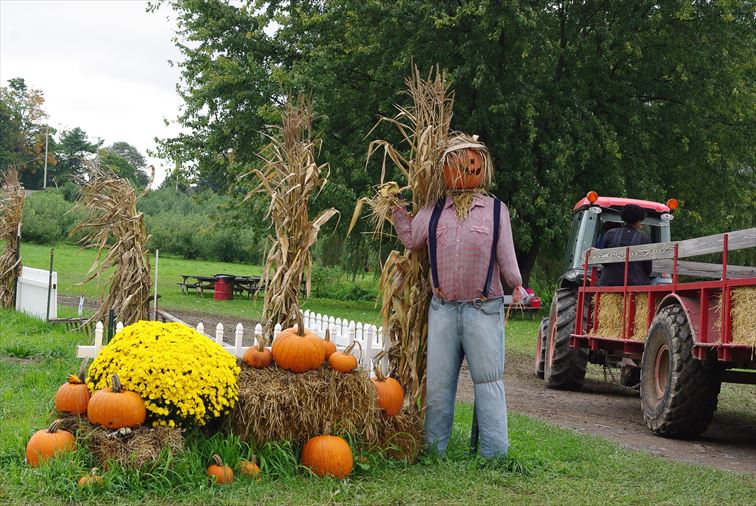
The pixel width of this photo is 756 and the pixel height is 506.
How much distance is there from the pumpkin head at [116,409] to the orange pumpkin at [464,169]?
246 cm

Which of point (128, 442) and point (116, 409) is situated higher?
point (116, 409)

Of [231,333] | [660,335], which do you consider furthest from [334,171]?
[660,335]

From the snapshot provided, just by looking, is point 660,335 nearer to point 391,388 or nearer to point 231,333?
point 391,388

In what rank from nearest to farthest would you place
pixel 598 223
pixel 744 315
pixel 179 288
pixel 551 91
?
pixel 744 315
pixel 598 223
pixel 551 91
pixel 179 288

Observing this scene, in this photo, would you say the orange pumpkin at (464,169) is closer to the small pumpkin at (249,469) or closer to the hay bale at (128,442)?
the small pumpkin at (249,469)

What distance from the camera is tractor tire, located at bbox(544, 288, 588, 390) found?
11039mm

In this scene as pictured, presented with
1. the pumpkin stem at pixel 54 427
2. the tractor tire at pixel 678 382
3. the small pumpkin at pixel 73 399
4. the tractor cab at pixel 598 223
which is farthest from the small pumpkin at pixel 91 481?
the tractor cab at pixel 598 223

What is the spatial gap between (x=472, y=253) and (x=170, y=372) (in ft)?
6.75

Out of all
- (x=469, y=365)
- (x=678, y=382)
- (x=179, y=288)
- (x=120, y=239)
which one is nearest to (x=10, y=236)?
(x=120, y=239)

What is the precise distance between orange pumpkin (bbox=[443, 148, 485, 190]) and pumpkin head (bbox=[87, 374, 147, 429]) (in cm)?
246

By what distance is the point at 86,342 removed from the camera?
11242 millimetres

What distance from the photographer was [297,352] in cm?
548

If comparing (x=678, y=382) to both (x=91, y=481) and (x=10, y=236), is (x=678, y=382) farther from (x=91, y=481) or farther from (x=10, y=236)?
(x=10, y=236)

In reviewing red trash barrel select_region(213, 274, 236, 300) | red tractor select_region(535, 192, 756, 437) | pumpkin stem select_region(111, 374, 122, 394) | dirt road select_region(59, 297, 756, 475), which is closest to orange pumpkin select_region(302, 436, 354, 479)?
pumpkin stem select_region(111, 374, 122, 394)
